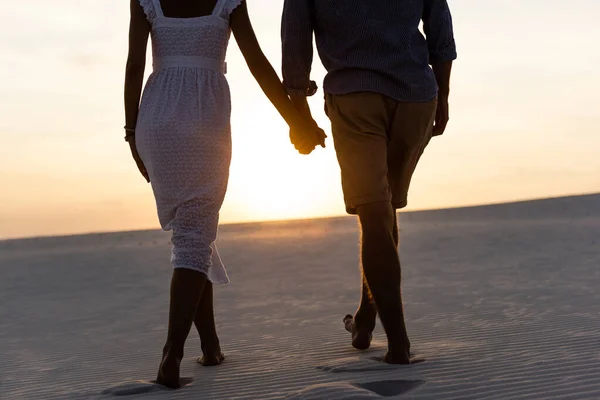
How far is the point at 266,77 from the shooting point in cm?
429

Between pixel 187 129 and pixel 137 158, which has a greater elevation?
pixel 187 129

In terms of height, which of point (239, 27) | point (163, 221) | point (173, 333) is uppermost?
point (239, 27)

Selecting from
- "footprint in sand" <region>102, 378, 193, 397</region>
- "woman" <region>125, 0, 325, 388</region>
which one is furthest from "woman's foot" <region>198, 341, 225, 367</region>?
"footprint in sand" <region>102, 378, 193, 397</region>

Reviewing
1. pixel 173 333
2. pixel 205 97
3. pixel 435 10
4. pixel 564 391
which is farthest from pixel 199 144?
pixel 564 391

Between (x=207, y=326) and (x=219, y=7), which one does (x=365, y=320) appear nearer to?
(x=207, y=326)

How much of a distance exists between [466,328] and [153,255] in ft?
32.9

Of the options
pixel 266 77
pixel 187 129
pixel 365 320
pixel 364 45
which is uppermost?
pixel 364 45

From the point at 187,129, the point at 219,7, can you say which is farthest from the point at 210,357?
the point at 219,7

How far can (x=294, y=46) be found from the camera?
14.3 feet

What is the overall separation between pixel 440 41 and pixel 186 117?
4.88 ft

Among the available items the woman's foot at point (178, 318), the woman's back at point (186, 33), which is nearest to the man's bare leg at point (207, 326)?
the woman's foot at point (178, 318)

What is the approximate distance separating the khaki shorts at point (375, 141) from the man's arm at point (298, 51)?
0.16 m

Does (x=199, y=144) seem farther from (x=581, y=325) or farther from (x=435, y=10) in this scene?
(x=581, y=325)

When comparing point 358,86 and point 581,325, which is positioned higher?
point 358,86
